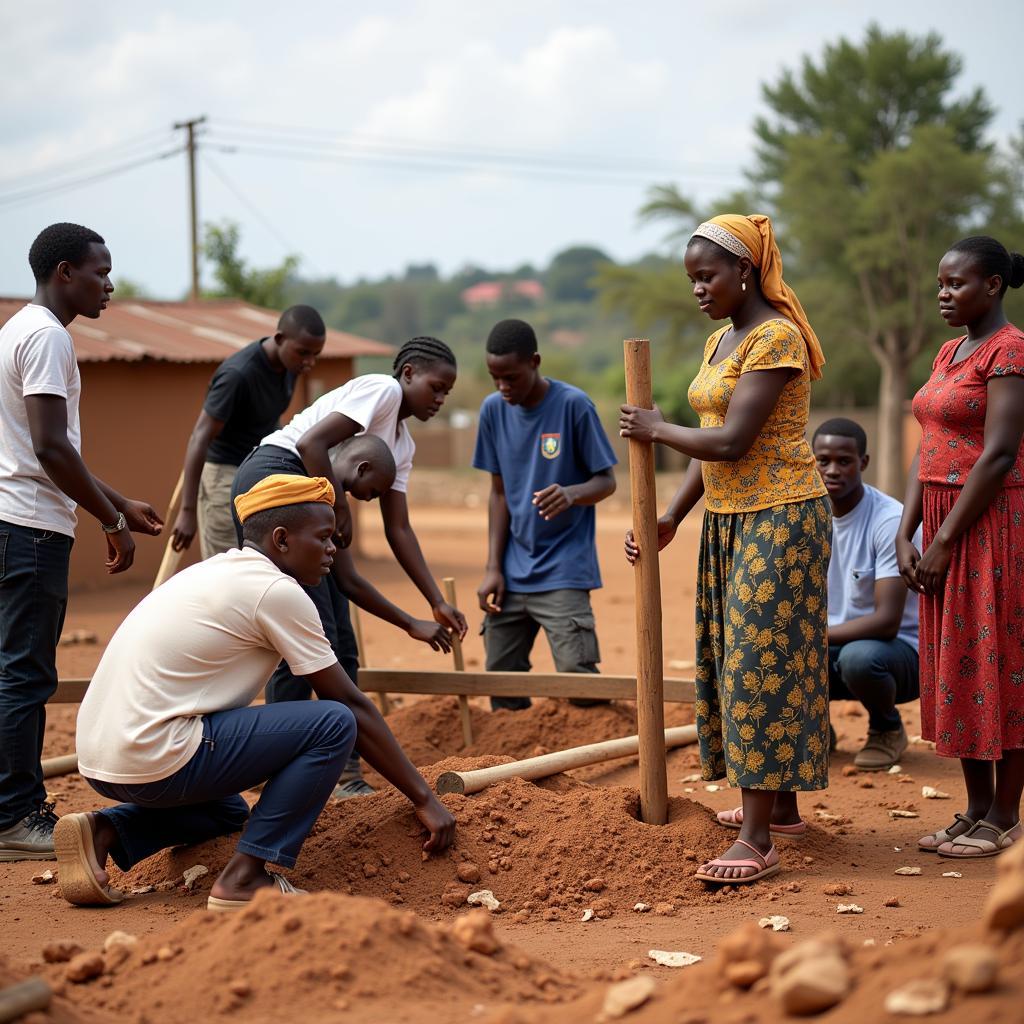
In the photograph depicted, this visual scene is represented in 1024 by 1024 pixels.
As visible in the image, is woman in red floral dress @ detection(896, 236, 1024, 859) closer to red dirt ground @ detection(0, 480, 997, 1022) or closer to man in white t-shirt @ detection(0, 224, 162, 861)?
red dirt ground @ detection(0, 480, 997, 1022)

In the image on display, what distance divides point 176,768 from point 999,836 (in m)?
2.83

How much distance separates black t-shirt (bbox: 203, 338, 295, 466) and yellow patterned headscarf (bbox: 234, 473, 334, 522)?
8.32 feet

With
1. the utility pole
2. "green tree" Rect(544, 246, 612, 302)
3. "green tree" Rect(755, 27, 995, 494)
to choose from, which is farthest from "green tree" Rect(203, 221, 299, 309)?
"green tree" Rect(544, 246, 612, 302)

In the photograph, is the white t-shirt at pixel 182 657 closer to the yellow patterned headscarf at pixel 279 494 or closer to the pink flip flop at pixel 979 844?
the yellow patterned headscarf at pixel 279 494

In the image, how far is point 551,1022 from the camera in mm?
2600

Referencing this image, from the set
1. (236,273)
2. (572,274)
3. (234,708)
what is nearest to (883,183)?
(236,273)

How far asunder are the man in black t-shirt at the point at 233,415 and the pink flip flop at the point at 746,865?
10.6 ft

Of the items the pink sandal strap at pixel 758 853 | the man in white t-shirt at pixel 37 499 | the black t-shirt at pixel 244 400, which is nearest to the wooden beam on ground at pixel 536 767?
the pink sandal strap at pixel 758 853

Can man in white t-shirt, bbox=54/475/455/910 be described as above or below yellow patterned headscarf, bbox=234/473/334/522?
below

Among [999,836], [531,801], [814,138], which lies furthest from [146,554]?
[814,138]

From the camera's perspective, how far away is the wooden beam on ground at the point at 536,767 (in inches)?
176

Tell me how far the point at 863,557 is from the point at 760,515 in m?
1.78

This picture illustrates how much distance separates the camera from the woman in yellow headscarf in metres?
3.97

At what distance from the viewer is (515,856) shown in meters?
4.12
